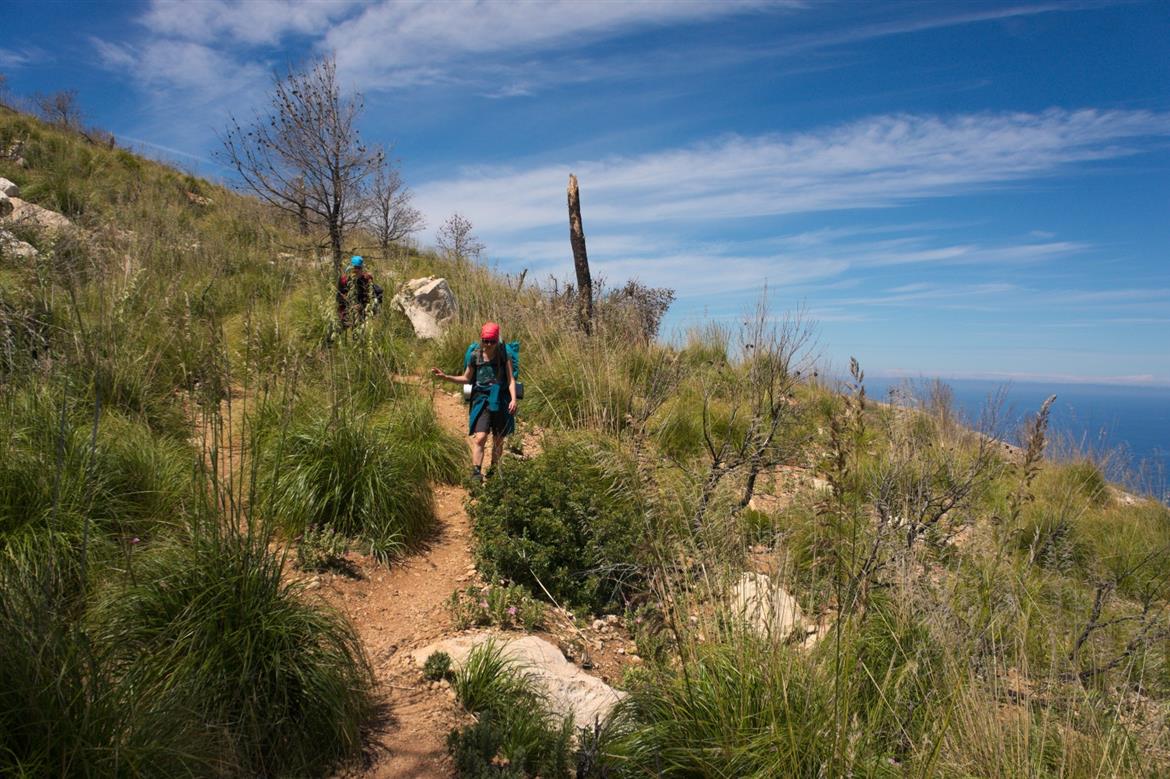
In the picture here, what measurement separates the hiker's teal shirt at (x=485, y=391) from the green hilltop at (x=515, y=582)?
56 cm

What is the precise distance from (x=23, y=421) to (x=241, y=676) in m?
2.65

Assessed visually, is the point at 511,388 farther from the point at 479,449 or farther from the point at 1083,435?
the point at 1083,435

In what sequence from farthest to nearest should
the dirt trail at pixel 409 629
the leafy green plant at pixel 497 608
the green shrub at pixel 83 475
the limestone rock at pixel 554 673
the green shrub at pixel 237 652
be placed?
the leafy green plant at pixel 497 608, the limestone rock at pixel 554 673, the green shrub at pixel 83 475, the dirt trail at pixel 409 629, the green shrub at pixel 237 652

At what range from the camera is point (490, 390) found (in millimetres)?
6273

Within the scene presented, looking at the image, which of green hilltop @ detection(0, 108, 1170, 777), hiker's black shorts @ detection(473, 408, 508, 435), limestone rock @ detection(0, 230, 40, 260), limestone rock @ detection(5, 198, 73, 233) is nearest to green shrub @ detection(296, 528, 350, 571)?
green hilltop @ detection(0, 108, 1170, 777)

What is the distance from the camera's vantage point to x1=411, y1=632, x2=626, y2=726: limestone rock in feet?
10.8

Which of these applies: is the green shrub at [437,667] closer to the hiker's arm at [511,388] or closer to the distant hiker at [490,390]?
the distant hiker at [490,390]

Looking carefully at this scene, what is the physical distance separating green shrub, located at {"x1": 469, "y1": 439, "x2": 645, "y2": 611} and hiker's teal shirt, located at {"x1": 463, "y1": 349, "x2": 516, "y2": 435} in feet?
3.17

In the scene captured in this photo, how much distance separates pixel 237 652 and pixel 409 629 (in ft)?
5.25

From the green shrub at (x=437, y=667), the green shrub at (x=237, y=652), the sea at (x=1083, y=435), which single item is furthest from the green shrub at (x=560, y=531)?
the sea at (x=1083, y=435)

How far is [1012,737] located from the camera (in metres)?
2.32

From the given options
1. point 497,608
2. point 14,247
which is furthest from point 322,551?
point 14,247

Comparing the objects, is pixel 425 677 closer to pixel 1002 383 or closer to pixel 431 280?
pixel 1002 383

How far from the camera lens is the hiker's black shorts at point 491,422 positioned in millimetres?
6258
